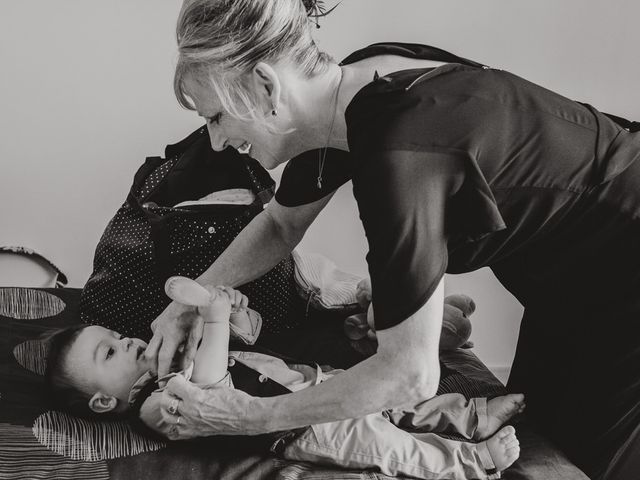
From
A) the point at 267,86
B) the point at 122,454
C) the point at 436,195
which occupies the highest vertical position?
the point at 267,86

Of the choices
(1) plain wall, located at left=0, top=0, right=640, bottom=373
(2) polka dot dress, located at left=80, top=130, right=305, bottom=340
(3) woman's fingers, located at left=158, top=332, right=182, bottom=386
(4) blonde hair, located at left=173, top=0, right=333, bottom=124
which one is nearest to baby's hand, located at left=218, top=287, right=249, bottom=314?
(3) woman's fingers, located at left=158, top=332, right=182, bottom=386

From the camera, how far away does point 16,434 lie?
4.44ft

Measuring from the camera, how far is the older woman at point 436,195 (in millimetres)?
999

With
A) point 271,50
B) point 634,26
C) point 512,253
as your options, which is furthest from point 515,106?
point 634,26

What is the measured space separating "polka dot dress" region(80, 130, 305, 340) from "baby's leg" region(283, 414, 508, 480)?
568 millimetres

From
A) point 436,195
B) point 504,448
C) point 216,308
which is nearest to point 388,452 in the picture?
point 504,448

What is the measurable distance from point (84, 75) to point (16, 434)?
1.38 metres

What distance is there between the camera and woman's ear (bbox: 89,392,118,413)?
4.85 feet

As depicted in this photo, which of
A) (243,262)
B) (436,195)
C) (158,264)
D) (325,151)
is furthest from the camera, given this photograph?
(158,264)

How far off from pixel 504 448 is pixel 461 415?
0.16 metres

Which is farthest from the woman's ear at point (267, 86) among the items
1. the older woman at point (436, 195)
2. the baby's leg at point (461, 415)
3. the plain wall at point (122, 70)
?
the plain wall at point (122, 70)

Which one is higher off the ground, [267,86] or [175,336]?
[267,86]

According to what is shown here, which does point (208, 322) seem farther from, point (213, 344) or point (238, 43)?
point (238, 43)

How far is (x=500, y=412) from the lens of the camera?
4.62 ft
